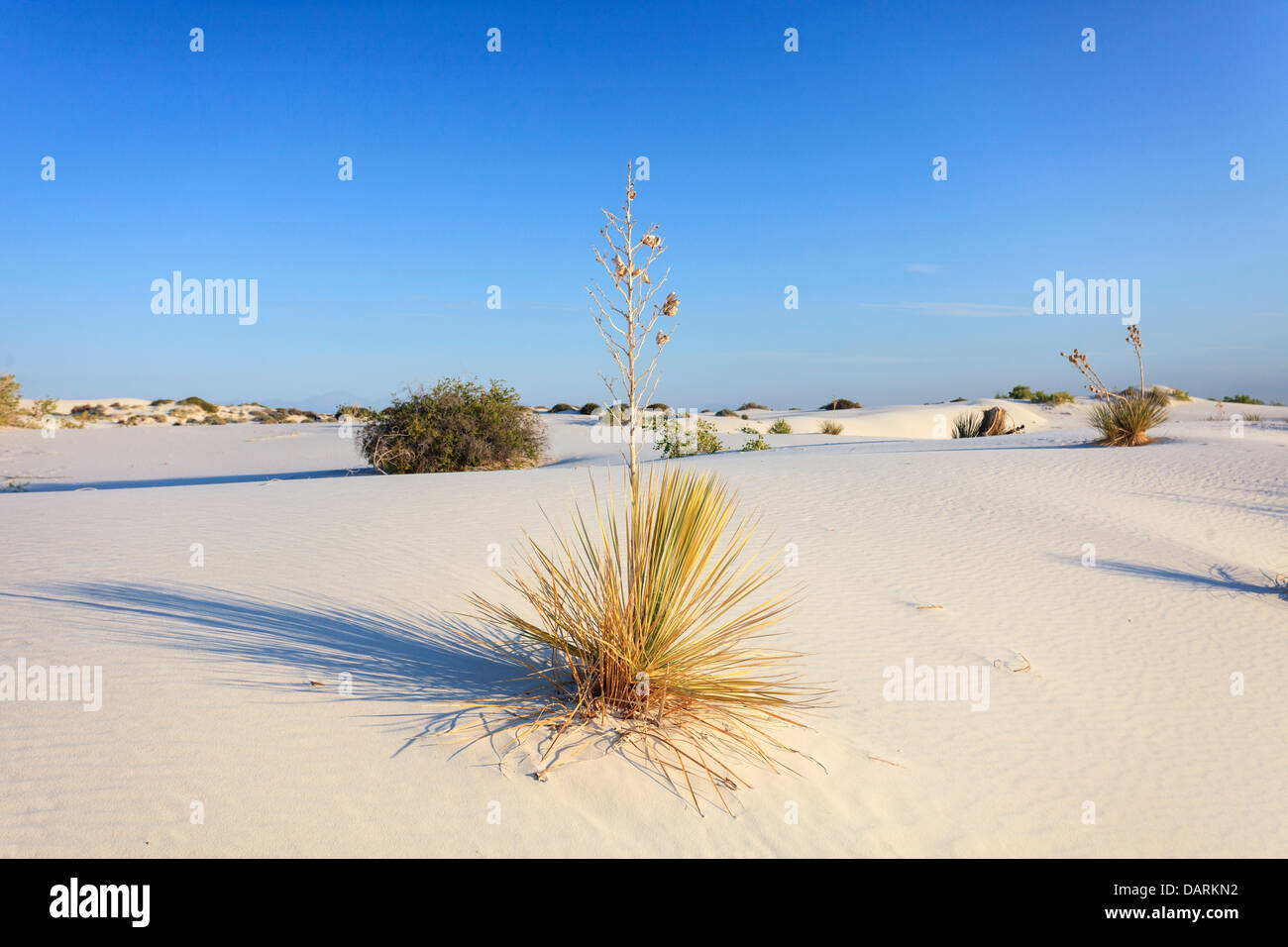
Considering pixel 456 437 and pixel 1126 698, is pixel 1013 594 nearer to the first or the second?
pixel 1126 698

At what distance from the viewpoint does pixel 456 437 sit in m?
14.8

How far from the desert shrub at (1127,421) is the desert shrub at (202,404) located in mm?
35865

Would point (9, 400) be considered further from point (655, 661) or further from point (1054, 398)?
point (1054, 398)

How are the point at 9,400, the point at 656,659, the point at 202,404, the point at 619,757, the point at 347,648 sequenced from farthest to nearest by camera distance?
the point at 202,404
the point at 9,400
the point at 347,648
the point at 656,659
the point at 619,757

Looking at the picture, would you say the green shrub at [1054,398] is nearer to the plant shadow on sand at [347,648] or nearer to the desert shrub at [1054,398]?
the desert shrub at [1054,398]

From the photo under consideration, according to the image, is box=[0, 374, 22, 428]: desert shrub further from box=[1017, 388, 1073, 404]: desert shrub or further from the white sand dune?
box=[1017, 388, 1073, 404]: desert shrub

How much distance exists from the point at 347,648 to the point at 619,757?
195cm

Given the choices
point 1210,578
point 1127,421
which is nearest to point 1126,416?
point 1127,421

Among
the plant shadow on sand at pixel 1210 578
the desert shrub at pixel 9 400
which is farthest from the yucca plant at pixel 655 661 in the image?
the desert shrub at pixel 9 400

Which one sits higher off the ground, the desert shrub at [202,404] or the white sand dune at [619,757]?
the desert shrub at [202,404]

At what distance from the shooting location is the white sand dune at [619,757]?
2986 millimetres

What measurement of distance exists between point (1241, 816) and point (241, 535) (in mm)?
7651

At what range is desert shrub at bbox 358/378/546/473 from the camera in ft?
48.1

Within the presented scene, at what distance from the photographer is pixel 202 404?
38.5 meters
